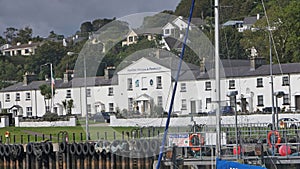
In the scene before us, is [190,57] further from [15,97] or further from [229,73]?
[15,97]

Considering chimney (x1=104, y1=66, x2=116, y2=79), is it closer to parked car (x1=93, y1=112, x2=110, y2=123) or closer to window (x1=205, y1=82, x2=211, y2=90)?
window (x1=205, y1=82, x2=211, y2=90)

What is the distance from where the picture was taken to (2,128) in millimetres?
71812

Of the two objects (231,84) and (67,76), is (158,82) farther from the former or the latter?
(67,76)

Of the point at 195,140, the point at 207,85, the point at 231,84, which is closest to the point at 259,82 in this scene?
the point at 231,84

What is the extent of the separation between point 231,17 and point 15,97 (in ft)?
295

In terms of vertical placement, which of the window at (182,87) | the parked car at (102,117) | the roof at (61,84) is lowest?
the parked car at (102,117)

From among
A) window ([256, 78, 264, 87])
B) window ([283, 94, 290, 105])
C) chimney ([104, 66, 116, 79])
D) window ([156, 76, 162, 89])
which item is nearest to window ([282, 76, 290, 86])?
window ([283, 94, 290, 105])

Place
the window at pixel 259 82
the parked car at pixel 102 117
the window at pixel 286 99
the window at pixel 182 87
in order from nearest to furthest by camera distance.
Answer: the parked car at pixel 102 117
the window at pixel 182 87
the window at pixel 286 99
the window at pixel 259 82

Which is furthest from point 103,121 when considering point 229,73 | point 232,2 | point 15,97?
point 232,2

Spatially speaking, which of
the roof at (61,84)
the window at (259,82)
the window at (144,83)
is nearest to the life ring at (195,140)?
the roof at (61,84)

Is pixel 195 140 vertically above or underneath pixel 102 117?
underneath

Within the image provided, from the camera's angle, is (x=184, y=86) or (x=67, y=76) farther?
(x=67, y=76)

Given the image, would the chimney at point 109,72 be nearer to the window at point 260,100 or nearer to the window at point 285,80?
the window at point 260,100

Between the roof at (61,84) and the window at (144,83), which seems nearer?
the window at (144,83)
